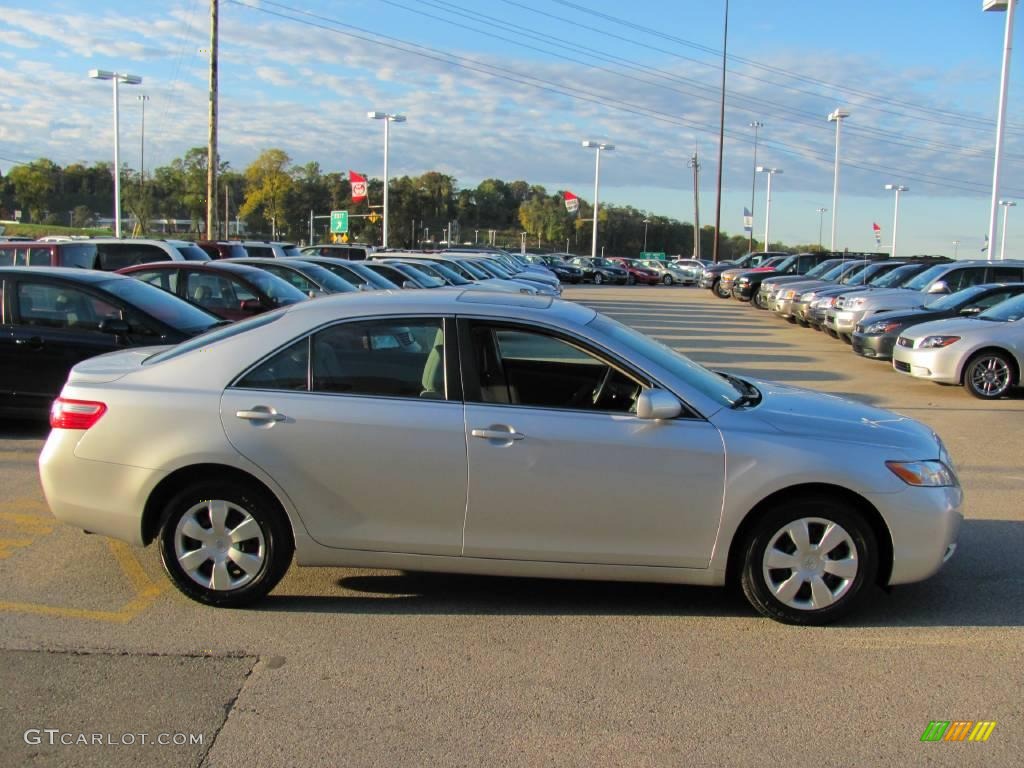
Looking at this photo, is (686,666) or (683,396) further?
(683,396)

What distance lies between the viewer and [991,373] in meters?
12.2

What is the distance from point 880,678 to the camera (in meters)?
4.12

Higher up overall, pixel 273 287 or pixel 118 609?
pixel 273 287

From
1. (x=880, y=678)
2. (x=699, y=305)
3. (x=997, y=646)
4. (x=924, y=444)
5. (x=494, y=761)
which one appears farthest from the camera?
(x=699, y=305)

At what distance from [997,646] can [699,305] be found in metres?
30.1

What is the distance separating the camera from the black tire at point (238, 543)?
15.3 ft

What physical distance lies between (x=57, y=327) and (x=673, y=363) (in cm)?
613

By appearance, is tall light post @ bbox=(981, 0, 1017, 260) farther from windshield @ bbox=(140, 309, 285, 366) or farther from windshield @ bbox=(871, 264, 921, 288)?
windshield @ bbox=(140, 309, 285, 366)

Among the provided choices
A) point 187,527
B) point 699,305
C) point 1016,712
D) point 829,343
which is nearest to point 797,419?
point 1016,712

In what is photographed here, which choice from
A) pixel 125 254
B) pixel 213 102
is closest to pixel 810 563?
pixel 125 254

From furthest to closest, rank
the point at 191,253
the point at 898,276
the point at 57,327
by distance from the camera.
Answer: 1. the point at 898,276
2. the point at 191,253
3. the point at 57,327

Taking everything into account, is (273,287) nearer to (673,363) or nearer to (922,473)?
(673,363)

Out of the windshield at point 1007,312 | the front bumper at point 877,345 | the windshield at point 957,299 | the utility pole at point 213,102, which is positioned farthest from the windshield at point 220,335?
the utility pole at point 213,102

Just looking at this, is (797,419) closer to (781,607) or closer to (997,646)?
(781,607)
